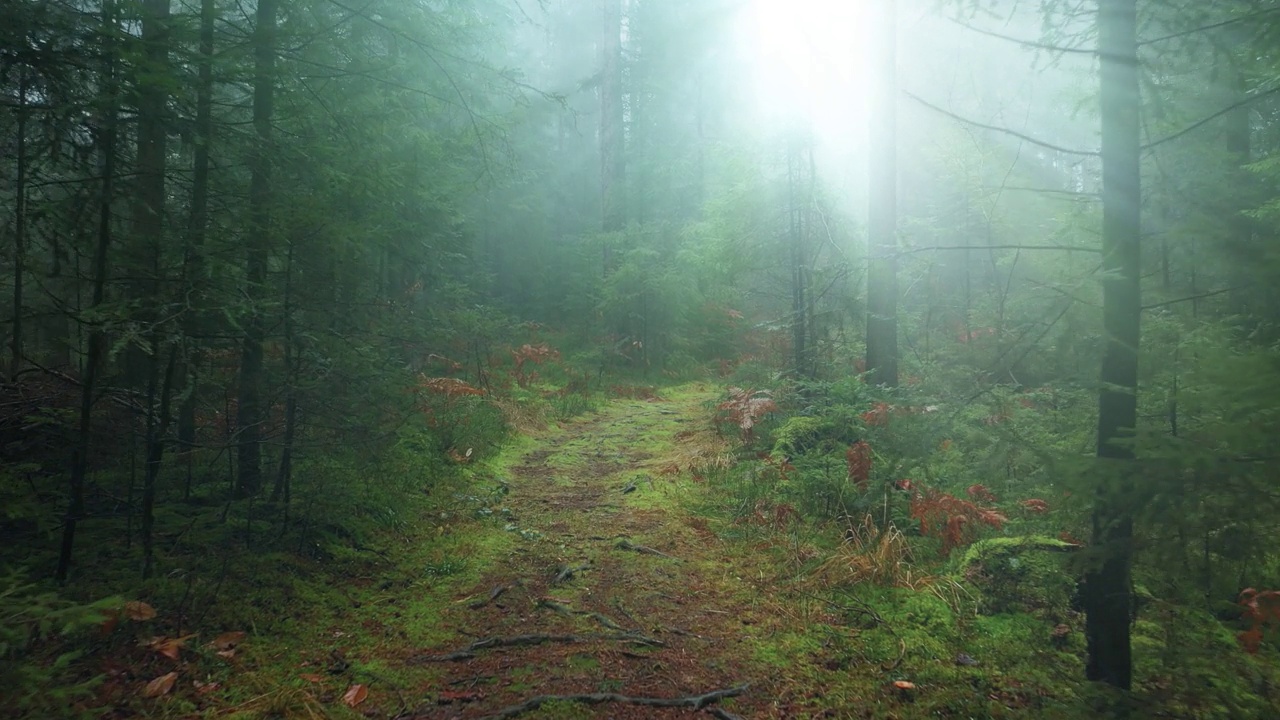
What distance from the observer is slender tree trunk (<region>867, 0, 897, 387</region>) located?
913 centimetres

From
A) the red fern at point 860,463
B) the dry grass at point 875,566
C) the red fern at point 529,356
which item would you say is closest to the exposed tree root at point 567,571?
the dry grass at point 875,566

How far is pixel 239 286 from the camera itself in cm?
453

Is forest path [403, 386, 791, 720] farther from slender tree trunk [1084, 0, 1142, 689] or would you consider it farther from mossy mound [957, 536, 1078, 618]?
slender tree trunk [1084, 0, 1142, 689]

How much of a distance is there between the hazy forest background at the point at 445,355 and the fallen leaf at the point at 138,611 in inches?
0.9

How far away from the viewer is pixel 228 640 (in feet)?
12.6

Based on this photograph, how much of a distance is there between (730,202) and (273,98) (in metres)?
8.82

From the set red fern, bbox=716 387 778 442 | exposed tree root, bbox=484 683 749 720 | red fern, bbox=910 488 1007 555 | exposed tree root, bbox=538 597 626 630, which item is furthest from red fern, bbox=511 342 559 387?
exposed tree root, bbox=484 683 749 720

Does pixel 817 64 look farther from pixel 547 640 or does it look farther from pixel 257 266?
pixel 547 640

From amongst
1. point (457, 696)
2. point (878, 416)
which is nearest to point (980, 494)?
point (878, 416)

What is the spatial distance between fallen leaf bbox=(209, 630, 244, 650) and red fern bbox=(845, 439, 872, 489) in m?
5.28

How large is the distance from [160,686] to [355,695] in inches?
37.8

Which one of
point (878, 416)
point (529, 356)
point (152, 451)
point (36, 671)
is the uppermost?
point (529, 356)

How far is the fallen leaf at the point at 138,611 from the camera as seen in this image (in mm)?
3680

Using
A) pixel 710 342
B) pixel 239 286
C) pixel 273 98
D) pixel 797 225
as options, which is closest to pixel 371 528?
pixel 239 286
